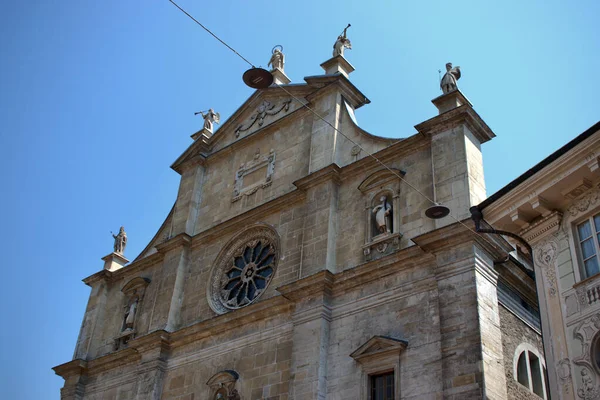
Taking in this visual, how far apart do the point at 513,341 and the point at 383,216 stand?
451 centimetres

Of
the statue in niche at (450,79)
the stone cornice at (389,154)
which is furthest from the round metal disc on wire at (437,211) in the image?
the statue in niche at (450,79)

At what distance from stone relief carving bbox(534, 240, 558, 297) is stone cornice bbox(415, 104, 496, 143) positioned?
6656 mm

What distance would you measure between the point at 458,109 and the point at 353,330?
6.27 metres

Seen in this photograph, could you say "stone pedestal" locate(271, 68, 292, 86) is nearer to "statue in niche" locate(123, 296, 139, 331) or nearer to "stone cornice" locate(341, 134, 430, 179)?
"stone cornice" locate(341, 134, 430, 179)

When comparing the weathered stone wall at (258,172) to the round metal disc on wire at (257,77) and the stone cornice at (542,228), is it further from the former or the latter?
the stone cornice at (542,228)

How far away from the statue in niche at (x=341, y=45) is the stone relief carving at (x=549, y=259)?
1285 centimetres

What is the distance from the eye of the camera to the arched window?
54.0ft

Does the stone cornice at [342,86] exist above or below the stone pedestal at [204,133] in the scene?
below

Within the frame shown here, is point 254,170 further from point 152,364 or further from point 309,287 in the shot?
point 152,364

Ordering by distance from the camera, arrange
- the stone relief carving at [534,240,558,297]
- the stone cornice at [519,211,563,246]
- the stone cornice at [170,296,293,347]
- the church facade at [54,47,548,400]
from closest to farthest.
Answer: the stone relief carving at [534,240,558,297] → the stone cornice at [519,211,563,246] → the church facade at [54,47,548,400] → the stone cornice at [170,296,293,347]

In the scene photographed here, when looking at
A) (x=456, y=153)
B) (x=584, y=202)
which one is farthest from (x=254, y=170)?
(x=584, y=202)

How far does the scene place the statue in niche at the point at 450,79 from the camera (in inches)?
781

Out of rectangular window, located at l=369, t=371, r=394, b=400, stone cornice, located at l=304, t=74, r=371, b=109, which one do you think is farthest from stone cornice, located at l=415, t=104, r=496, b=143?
rectangular window, located at l=369, t=371, r=394, b=400

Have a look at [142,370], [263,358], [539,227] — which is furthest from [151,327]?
[539,227]
